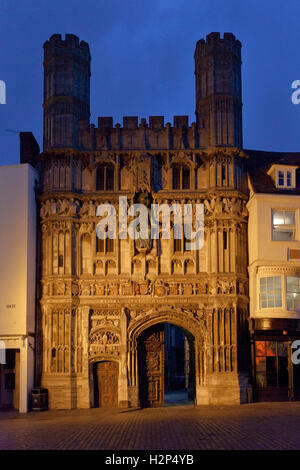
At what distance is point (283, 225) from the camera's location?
3691 centimetres

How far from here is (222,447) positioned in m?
22.2

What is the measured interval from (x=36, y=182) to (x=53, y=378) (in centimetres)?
1047


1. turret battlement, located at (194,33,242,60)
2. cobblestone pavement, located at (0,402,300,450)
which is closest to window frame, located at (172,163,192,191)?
turret battlement, located at (194,33,242,60)

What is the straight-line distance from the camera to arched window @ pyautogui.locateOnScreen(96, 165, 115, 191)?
3834 centimetres

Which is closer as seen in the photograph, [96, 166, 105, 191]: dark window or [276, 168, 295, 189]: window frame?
[276, 168, 295, 189]: window frame

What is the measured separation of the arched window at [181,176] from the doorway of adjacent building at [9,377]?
12527 millimetres

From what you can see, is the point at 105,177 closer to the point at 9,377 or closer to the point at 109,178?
the point at 109,178

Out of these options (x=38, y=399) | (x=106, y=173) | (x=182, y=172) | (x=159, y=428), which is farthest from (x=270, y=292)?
(x=38, y=399)

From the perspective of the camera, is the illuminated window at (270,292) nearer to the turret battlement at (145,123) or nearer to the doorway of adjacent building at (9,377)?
the turret battlement at (145,123)

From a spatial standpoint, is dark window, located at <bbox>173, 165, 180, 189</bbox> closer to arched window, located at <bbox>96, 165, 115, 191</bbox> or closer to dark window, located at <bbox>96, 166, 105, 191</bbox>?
arched window, located at <bbox>96, 165, 115, 191</bbox>

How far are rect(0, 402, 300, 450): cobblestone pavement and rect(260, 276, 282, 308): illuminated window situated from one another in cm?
498

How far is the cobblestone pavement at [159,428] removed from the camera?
75.4 ft

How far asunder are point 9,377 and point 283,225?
664 inches
